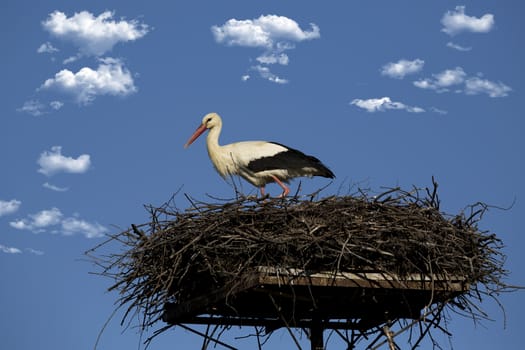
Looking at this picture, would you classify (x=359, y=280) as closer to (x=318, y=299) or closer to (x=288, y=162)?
(x=318, y=299)

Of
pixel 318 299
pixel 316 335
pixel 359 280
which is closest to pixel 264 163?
pixel 316 335

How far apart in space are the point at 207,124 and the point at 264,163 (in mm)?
1282

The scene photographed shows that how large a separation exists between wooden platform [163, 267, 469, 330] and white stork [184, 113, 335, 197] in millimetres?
1804

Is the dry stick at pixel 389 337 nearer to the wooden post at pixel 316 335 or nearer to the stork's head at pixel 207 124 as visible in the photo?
the wooden post at pixel 316 335

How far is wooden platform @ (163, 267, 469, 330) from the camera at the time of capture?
6559mm

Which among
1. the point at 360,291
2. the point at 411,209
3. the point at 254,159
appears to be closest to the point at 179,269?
the point at 360,291

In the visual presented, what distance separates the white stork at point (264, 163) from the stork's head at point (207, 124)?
1.69ft

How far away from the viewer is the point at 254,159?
9469mm

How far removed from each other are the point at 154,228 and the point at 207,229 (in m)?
0.79

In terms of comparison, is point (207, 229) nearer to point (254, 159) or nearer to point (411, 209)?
point (411, 209)

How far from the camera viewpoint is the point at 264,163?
30.9 feet

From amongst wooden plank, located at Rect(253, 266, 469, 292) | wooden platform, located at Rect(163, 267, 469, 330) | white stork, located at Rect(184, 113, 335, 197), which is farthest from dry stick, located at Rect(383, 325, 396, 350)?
white stork, located at Rect(184, 113, 335, 197)

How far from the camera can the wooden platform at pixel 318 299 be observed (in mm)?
6559

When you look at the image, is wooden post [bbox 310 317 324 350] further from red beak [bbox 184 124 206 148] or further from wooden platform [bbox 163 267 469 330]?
red beak [bbox 184 124 206 148]
